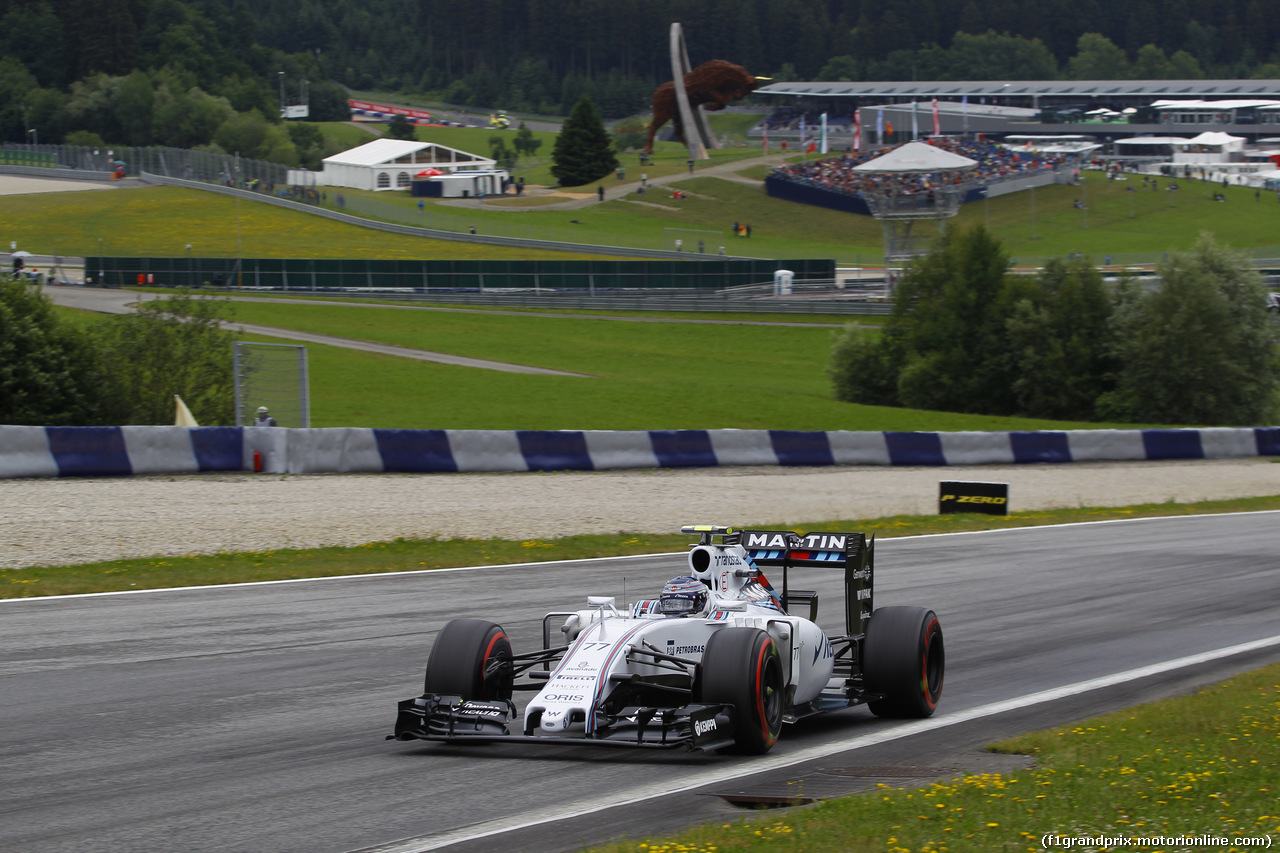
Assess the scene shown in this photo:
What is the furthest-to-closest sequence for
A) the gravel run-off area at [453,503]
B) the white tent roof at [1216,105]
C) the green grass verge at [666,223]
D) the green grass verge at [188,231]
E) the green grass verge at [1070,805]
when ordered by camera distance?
the white tent roof at [1216,105] < the green grass verge at [666,223] < the green grass verge at [188,231] < the gravel run-off area at [453,503] < the green grass verge at [1070,805]

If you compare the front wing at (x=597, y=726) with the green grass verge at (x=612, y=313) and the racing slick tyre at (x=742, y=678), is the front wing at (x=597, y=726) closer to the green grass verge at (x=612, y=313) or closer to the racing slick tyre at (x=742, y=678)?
the racing slick tyre at (x=742, y=678)

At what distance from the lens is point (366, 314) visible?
59.8 m

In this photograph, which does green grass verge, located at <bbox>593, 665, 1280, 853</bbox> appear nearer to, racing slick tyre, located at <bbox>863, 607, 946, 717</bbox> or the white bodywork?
racing slick tyre, located at <bbox>863, 607, 946, 717</bbox>

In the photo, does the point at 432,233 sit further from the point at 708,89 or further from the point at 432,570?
the point at 432,570

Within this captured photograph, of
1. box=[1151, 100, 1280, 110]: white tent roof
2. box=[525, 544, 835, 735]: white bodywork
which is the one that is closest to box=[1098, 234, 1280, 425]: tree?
box=[525, 544, 835, 735]: white bodywork

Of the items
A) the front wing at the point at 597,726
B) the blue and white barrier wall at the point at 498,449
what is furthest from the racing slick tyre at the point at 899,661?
the blue and white barrier wall at the point at 498,449

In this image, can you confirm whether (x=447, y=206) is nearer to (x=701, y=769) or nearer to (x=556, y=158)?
(x=556, y=158)

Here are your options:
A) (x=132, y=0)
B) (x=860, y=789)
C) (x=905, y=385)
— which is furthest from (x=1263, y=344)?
(x=132, y=0)

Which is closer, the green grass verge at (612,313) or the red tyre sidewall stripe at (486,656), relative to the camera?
the red tyre sidewall stripe at (486,656)

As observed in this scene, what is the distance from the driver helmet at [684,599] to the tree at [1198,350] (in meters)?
41.1

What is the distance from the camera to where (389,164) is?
12988 cm

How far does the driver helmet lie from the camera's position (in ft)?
29.8

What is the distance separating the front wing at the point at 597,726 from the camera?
26.5 feet

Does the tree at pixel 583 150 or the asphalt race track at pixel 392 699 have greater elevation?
the tree at pixel 583 150
